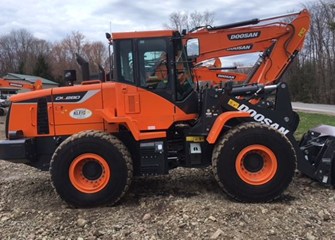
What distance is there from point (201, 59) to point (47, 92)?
9.03ft

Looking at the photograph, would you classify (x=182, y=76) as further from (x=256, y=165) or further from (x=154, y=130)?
(x=256, y=165)

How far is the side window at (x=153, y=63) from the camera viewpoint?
655cm

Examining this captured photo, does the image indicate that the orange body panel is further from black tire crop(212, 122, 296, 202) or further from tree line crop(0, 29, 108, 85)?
tree line crop(0, 29, 108, 85)

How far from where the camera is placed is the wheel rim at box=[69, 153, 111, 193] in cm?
630

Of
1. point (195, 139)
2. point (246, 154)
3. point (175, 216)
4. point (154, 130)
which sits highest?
point (154, 130)

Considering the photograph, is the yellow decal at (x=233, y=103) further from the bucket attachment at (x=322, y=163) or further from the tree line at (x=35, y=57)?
the tree line at (x=35, y=57)

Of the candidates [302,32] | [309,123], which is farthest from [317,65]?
[302,32]

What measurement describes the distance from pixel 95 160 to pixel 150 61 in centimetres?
178

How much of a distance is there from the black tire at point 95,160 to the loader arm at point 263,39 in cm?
207

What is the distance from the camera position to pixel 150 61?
6598mm

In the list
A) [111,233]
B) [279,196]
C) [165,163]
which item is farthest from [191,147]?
[111,233]

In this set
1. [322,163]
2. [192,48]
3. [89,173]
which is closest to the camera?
[89,173]

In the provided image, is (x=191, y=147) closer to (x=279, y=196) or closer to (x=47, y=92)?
(x=279, y=196)

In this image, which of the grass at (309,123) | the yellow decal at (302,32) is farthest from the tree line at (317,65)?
the yellow decal at (302,32)
